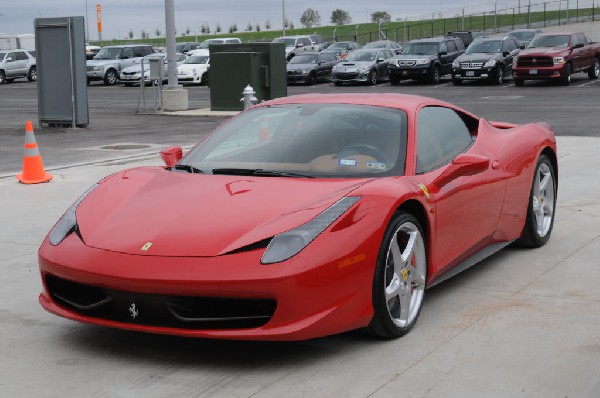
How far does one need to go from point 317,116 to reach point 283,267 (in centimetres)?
178

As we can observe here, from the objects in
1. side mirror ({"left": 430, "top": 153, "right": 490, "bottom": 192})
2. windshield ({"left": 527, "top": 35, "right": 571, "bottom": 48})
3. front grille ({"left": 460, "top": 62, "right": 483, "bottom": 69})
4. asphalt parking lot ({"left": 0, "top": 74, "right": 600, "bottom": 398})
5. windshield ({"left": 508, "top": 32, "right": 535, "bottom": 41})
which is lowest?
asphalt parking lot ({"left": 0, "top": 74, "right": 600, "bottom": 398})

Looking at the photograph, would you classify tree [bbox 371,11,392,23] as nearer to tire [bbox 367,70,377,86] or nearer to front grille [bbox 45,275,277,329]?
tire [bbox 367,70,377,86]

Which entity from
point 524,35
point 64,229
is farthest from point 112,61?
point 64,229

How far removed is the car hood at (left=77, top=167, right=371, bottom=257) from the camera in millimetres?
4953

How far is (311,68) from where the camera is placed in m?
40.5

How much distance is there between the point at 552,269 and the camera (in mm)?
7008

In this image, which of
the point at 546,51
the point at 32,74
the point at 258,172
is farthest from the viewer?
the point at 32,74

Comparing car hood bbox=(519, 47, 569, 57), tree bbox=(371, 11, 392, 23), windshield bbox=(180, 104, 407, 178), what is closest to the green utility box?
car hood bbox=(519, 47, 569, 57)

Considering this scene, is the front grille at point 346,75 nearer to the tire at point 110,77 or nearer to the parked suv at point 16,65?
the tire at point 110,77

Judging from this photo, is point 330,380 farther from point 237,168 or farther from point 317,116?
point 317,116

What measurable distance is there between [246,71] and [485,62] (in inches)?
535

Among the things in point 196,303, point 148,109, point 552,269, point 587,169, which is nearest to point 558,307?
point 552,269

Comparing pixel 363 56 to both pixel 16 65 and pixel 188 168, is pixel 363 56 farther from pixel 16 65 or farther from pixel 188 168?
pixel 188 168

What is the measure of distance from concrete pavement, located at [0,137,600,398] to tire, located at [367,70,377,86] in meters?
32.0
